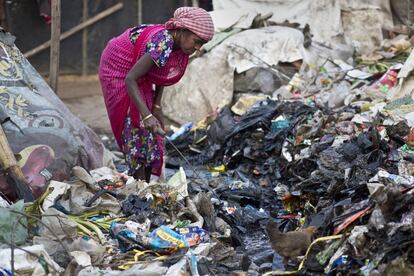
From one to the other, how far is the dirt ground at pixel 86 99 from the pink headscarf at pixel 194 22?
14.3ft

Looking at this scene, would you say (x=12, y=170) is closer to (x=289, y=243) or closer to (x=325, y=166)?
(x=289, y=243)

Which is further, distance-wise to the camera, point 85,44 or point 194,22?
point 85,44

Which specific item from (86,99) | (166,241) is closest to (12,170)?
(166,241)

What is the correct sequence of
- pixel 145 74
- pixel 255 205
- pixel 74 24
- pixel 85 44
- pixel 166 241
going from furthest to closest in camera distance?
pixel 85 44, pixel 74 24, pixel 255 205, pixel 145 74, pixel 166 241

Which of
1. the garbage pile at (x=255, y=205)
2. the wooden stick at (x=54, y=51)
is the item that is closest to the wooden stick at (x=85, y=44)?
the garbage pile at (x=255, y=205)

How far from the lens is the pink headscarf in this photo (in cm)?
546

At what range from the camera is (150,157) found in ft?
19.4

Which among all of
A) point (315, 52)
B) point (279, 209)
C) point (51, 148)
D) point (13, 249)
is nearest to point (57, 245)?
point (13, 249)

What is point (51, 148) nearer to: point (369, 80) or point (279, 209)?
point (279, 209)

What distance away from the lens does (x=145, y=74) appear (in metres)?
5.61

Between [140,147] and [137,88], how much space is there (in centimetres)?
54

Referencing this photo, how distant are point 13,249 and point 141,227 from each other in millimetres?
945

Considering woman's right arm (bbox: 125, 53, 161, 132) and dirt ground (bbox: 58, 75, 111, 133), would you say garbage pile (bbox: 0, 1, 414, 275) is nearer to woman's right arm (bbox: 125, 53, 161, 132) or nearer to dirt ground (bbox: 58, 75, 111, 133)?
woman's right arm (bbox: 125, 53, 161, 132)

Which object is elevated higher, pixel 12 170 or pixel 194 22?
pixel 194 22
